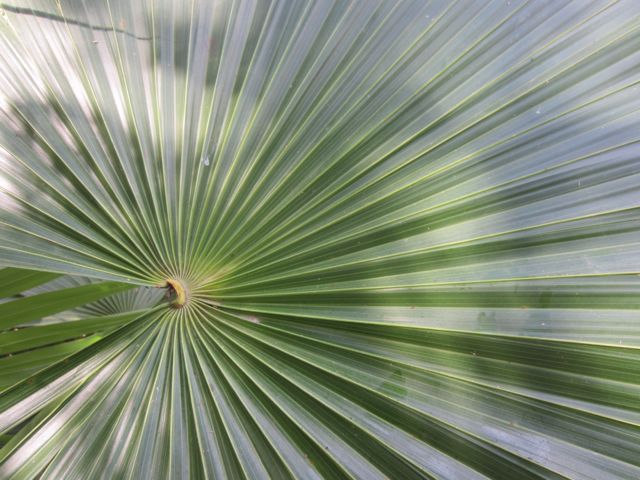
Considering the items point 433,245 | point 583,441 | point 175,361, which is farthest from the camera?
point 175,361

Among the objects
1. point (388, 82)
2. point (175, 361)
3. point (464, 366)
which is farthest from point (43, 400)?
point (388, 82)

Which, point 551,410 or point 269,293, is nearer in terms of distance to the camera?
point 551,410

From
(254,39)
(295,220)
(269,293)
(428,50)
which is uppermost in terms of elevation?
(254,39)

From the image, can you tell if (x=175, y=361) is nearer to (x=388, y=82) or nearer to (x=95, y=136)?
(x=95, y=136)

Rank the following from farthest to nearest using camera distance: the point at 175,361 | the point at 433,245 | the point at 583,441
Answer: the point at 175,361
the point at 433,245
the point at 583,441

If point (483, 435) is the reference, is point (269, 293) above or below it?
above

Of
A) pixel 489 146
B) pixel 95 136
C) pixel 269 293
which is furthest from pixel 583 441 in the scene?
pixel 95 136

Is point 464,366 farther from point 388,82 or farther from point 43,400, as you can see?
point 43,400
